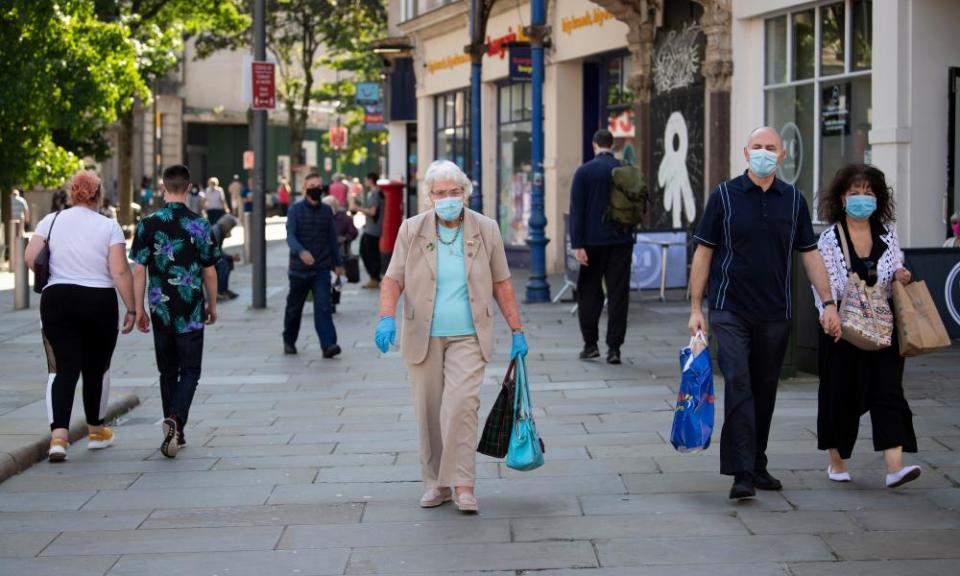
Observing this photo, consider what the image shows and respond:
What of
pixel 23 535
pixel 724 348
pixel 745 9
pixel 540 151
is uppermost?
pixel 745 9

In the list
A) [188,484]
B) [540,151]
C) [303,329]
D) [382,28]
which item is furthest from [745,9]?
[382,28]

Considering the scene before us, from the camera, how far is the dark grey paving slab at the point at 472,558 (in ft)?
19.4

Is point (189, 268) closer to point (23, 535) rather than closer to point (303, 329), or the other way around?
point (23, 535)

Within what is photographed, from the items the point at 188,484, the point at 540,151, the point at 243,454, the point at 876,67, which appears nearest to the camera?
the point at 188,484

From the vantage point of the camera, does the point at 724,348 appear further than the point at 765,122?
No

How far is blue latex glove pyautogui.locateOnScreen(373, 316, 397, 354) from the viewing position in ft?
22.8

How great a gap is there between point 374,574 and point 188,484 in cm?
239

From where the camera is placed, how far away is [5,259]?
103ft

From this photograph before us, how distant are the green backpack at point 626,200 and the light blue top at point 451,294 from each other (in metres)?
5.75

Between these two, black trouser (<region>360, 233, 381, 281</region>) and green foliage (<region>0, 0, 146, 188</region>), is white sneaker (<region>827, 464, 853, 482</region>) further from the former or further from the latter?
green foliage (<region>0, 0, 146, 188</region>)

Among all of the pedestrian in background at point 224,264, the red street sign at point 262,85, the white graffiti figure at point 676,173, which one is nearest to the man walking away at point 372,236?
the pedestrian in background at point 224,264

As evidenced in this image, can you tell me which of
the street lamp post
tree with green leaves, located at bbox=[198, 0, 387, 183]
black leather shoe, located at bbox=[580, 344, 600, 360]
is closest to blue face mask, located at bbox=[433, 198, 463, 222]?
black leather shoe, located at bbox=[580, 344, 600, 360]

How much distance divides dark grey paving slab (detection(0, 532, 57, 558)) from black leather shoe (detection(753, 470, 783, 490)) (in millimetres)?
3283

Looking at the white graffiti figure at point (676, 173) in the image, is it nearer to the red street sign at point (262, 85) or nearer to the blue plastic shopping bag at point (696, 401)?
the red street sign at point (262, 85)
